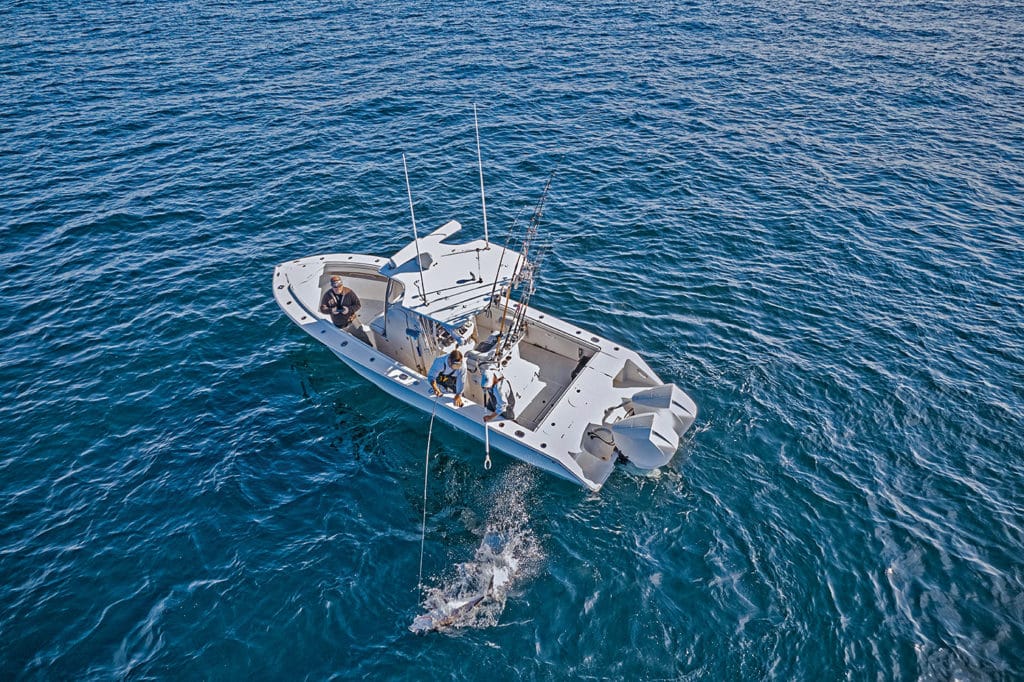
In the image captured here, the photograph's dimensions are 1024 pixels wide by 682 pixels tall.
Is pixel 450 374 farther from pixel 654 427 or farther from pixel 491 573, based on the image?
pixel 654 427

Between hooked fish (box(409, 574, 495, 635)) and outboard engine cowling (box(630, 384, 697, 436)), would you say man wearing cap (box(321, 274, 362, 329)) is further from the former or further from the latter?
hooked fish (box(409, 574, 495, 635))

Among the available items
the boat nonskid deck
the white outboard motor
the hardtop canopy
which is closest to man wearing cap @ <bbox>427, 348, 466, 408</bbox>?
the boat nonskid deck

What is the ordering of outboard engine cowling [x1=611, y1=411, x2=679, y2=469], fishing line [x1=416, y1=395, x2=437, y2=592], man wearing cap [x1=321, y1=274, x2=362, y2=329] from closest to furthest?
fishing line [x1=416, y1=395, x2=437, y2=592] → outboard engine cowling [x1=611, y1=411, x2=679, y2=469] → man wearing cap [x1=321, y1=274, x2=362, y2=329]

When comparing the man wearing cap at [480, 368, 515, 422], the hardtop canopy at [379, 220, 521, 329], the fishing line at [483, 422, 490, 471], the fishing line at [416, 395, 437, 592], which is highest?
the hardtop canopy at [379, 220, 521, 329]

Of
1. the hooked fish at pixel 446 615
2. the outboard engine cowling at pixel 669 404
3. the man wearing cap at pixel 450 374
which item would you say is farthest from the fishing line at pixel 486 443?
the outboard engine cowling at pixel 669 404

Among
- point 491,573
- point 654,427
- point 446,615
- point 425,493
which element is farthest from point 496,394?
point 446,615

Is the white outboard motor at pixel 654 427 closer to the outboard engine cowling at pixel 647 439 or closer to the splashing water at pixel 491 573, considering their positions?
the outboard engine cowling at pixel 647 439

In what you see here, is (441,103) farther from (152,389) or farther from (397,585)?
(397,585)
